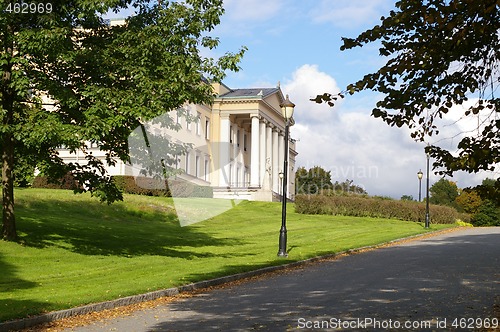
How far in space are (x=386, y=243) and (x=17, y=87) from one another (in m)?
18.3

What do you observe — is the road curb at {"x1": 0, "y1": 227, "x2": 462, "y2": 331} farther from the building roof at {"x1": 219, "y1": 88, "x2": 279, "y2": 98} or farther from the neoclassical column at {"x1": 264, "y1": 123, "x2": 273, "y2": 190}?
the neoclassical column at {"x1": 264, "y1": 123, "x2": 273, "y2": 190}

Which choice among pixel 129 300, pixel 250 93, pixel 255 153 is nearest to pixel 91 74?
pixel 129 300

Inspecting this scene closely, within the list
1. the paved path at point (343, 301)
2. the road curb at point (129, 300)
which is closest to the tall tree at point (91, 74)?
the road curb at point (129, 300)

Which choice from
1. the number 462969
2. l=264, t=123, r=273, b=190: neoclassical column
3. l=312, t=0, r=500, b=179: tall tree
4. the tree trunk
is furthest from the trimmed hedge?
l=312, t=0, r=500, b=179: tall tree

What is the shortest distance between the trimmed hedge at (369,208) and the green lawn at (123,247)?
5.23 m

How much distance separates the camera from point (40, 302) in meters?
11.2

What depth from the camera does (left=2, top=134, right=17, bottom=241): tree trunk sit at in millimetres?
19016

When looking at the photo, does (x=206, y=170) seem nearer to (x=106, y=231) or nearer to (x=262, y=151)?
(x=262, y=151)

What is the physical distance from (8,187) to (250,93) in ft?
177

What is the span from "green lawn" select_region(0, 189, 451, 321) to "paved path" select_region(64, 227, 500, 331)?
1.63 m

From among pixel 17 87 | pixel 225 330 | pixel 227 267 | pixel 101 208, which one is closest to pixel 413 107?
pixel 225 330

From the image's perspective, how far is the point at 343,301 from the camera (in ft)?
37.5

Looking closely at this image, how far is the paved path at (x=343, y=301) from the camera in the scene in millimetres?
9430

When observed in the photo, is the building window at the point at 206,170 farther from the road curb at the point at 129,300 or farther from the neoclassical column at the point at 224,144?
the road curb at the point at 129,300
